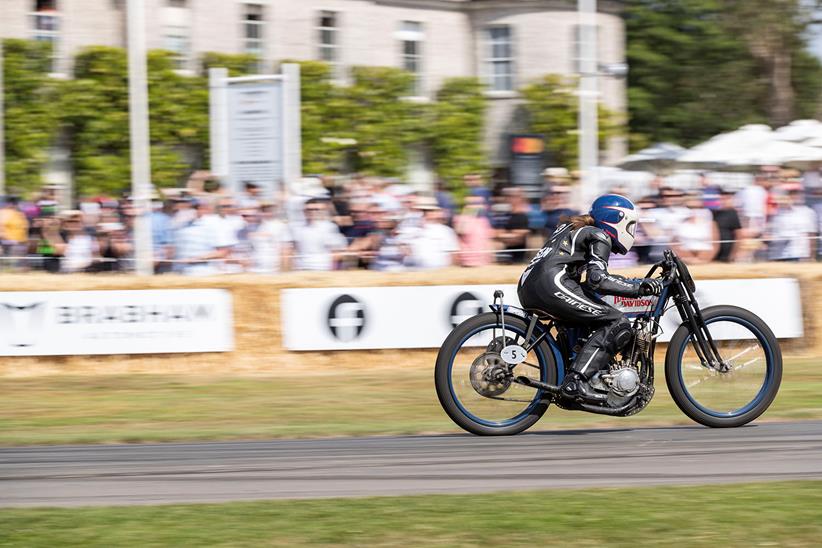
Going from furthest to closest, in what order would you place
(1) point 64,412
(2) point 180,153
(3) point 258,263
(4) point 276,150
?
(2) point 180,153 → (4) point 276,150 → (3) point 258,263 → (1) point 64,412

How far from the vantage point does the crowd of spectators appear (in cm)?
1512

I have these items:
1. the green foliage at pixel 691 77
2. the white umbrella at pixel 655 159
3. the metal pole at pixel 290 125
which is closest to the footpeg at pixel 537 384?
the metal pole at pixel 290 125

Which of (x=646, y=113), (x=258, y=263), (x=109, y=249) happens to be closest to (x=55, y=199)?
(x=109, y=249)

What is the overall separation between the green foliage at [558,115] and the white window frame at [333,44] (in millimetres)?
4727

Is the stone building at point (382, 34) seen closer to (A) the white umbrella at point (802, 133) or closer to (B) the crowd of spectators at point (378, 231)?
(A) the white umbrella at point (802, 133)

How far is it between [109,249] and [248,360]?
2.58m

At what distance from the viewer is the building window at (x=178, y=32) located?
29141 mm

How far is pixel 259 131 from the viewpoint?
63.6ft

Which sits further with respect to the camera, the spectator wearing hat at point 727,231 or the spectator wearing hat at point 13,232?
the spectator wearing hat at point 13,232

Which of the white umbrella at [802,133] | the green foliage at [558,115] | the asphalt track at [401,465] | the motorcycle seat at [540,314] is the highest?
the green foliage at [558,115]

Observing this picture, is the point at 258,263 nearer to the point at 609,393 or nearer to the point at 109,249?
the point at 109,249

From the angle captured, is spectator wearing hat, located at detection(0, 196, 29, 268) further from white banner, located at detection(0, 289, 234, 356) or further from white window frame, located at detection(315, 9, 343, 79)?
white window frame, located at detection(315, 9, 343, 79)

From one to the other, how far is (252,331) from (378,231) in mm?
2093

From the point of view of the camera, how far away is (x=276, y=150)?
62.8ft
